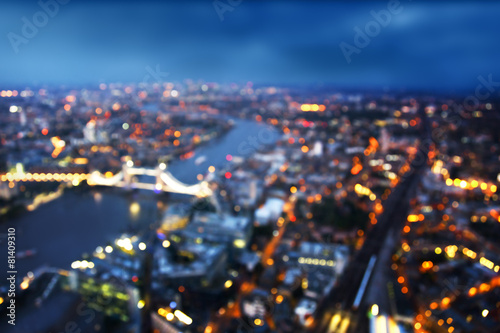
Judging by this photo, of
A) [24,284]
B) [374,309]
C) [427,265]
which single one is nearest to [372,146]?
[427,265]

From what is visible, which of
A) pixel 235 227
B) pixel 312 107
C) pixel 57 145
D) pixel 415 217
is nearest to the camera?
pixel 235 227

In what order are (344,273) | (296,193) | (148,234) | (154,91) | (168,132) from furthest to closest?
1. (154,91)
2. (168,132)
3. (296,193)
4. (148,234)
5. (344,273)

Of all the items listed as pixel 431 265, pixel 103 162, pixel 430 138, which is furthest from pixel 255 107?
pixel 431 265

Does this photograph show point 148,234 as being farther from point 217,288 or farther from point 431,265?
point 431,265

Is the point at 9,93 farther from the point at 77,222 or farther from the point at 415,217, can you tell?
the point at 415,217

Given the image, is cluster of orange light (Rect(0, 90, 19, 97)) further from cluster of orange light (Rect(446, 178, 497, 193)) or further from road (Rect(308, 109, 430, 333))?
cluster of orange light (Rect(446, 178, 497, 193))

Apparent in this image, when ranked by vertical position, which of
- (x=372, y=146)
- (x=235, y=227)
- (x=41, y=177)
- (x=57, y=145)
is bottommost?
(x=372, y=146)

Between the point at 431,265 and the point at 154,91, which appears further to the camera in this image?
the point at 154,91
